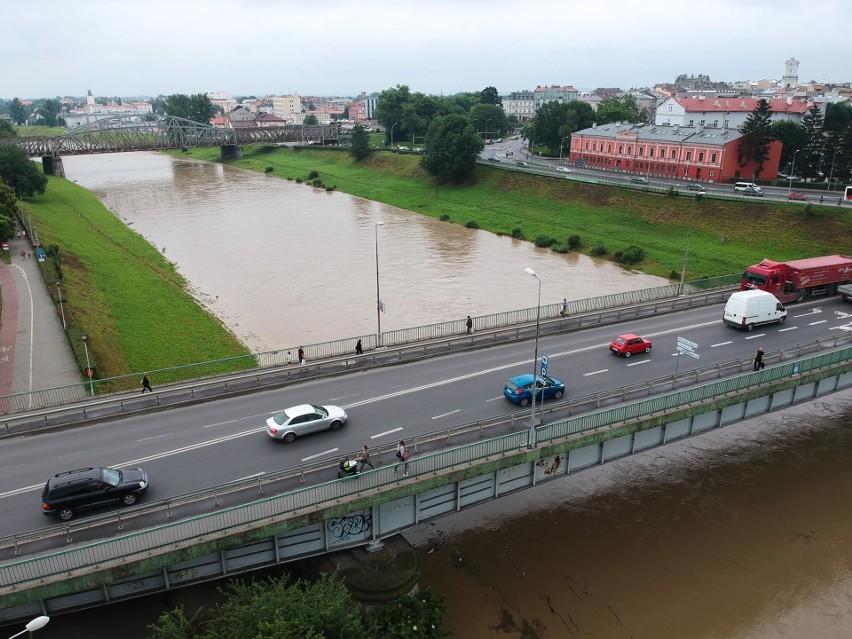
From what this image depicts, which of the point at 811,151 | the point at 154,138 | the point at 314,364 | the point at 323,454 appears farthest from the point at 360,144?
the point at 323,454

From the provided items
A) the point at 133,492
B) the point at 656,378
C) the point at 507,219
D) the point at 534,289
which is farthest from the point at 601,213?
the point at 133,492

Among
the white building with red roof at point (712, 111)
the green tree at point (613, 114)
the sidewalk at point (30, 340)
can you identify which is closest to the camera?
the sidewalk at point (30, 340)

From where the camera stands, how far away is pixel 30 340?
118 ft

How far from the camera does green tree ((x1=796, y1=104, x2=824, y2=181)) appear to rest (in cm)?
7369

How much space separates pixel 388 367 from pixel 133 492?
12.5 metres

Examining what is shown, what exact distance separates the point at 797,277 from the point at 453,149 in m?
62.9

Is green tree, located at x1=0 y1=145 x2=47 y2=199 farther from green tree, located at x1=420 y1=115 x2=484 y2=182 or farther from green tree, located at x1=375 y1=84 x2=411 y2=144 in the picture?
green tree, located at x1=375 y1=84 x2=411 y2=144

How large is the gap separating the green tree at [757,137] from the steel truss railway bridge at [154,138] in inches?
3906

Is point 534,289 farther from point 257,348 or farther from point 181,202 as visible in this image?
point 181,202

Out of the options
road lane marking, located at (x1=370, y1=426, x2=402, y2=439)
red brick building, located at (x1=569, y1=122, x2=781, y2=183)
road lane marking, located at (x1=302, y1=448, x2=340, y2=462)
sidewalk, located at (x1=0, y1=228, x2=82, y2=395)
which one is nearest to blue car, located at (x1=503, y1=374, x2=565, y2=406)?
road lane marking, located at (x1=370, y1=426, x2=402, y2=439)

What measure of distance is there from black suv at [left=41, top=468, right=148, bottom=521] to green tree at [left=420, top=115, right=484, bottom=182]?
3179 inches

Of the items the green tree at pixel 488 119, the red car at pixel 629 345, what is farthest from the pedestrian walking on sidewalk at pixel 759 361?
the green tree at pixel 488 119

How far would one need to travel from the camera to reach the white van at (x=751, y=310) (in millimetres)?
32281

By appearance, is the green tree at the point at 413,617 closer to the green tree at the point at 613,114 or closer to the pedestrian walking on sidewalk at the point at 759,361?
the pedestrian walking on sidewalk at the point at 759,361
